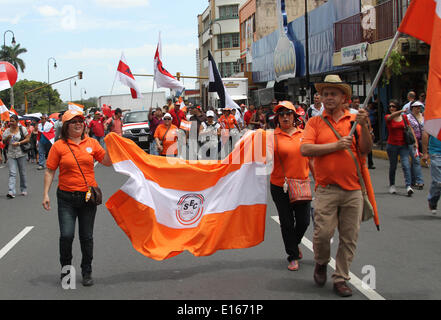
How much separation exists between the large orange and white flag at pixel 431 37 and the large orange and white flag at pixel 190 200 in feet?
6.73

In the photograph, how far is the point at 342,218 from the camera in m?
5.73

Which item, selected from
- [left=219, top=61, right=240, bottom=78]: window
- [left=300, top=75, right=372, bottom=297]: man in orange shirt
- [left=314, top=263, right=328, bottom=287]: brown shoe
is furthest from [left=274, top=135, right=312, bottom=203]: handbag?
[left=219, top=61, right=240, bottom=78]: window

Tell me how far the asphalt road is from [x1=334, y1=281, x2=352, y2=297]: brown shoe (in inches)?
2.4

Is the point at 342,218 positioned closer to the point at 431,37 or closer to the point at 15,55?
the point at 431,37

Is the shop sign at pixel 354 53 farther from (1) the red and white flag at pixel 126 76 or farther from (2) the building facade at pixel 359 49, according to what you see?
(1) the red and white flag at pixel 126 76

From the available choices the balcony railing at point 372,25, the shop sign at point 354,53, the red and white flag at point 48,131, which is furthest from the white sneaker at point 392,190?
the red and white flag at point 48,131

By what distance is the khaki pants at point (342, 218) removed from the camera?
564cm

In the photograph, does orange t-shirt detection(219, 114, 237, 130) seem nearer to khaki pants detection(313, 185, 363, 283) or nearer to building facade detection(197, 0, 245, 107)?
khaki pants detection(313, 185, 363, 283)

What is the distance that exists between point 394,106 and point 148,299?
841cm

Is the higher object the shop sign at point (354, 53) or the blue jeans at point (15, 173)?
the shop sign at point (354, 53)

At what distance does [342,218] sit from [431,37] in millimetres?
1826

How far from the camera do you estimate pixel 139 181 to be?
6.67 meters

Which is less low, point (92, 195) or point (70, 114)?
point (70, 114)

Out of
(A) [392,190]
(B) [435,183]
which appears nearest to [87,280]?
(B) [435,183]
